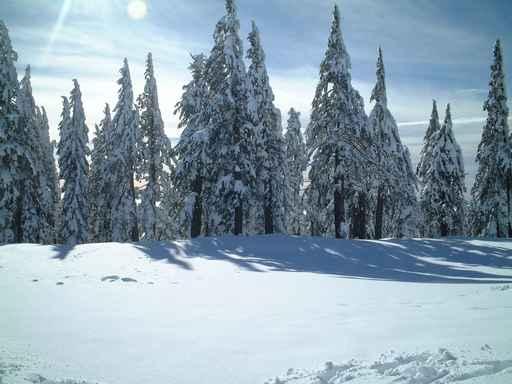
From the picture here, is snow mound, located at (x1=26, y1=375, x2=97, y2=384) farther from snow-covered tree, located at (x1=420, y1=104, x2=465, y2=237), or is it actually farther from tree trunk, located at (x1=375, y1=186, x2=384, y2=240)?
snow-covered tree, located at (x1=420, y1=104, x2=465, y2=237)

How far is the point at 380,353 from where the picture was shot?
4.52 m

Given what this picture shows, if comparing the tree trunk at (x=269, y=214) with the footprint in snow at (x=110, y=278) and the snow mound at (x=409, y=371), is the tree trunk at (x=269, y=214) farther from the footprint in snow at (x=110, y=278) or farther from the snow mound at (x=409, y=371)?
the snow mound at (x=409, y=371)

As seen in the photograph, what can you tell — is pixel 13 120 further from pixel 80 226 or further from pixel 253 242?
pixel 253 242

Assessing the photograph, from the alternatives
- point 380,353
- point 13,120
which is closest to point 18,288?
point 380,353

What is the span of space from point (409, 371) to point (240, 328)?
8.97 ft

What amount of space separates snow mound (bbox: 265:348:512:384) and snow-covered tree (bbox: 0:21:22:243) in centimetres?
2579

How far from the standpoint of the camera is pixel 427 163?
113ft

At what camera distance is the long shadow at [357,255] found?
14461mm

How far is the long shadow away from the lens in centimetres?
1446

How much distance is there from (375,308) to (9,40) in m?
27.9

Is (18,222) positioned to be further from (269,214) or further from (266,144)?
(266,144)

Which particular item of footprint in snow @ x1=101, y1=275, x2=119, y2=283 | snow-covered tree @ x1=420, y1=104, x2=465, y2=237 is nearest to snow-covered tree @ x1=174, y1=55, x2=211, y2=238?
footprint in snow @ x1=101, y1=275, x2=119, y2=283

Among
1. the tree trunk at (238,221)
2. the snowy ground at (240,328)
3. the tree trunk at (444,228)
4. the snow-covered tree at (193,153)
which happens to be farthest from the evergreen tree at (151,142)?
the tree trunk at (444,228)

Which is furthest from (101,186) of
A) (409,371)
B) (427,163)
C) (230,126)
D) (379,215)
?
(409,371)
